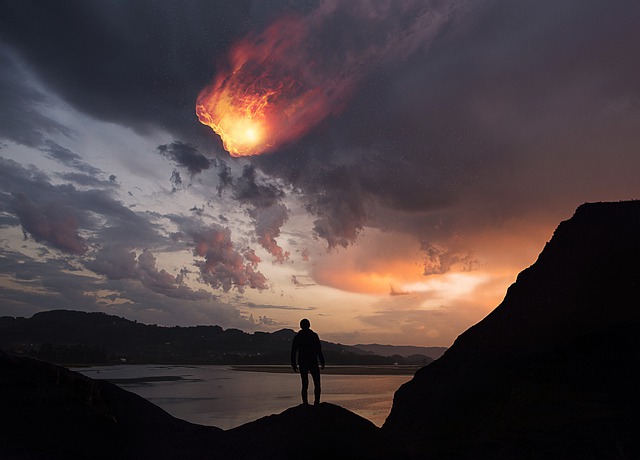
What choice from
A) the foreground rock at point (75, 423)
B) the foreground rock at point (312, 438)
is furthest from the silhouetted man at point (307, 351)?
the foreground rock at point (75, 423)

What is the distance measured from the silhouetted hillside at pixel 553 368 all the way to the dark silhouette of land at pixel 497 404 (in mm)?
53

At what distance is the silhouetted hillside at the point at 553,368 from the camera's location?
17.5 metres

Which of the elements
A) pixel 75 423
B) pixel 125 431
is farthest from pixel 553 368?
pixel 75 423

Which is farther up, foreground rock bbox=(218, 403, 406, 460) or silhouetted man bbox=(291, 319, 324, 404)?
silhouetted man bbox=(291, 319, 324, 404)

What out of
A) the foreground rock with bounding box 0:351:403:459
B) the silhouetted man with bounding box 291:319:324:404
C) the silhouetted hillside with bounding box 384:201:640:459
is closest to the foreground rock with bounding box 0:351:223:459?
the foreground rock with bounding box 0:351:403:459

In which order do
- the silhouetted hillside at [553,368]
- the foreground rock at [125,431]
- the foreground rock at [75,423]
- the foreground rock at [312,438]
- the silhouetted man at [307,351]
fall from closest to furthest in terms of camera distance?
the foreground rock at [312,438] → the foreground rock at [125,431] → the foreground rock at [75,423] → the silhouetted hillside at [553,368] → the silhouetted man at [307,351]

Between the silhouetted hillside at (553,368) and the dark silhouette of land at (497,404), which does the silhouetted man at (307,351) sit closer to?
the dark silhouette of land at (497,404)

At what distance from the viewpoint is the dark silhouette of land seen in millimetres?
16531

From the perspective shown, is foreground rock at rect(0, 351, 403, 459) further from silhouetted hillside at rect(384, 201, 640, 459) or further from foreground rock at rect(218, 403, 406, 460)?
silhouetted hillside at rect(384, 201, 640, 459)

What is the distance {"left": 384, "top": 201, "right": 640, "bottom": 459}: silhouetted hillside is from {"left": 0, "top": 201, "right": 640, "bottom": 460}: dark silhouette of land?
0.05 meters

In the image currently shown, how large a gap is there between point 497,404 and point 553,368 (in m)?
2.93

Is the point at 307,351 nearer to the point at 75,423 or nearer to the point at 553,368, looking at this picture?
the point at 75,423

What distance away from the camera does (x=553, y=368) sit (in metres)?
19.5

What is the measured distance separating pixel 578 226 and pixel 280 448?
64.2 ft
